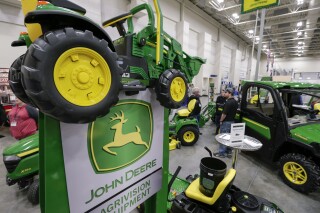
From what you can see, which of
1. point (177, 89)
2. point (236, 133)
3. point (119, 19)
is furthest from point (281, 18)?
point (119, 19)

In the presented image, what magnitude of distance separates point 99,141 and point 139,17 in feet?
29.4

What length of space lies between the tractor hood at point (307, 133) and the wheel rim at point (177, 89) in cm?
266

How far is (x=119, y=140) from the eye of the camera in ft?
3.48

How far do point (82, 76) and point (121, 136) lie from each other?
49 centimetres

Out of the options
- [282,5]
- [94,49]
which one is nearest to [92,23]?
[94,49]

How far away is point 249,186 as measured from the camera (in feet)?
9.95

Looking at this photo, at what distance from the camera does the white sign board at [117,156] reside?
86cm

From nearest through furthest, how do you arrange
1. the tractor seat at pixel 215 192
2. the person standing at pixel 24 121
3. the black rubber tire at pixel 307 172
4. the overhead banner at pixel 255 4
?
the tractor seat at pixel 215 192
the black rubber tire at pixel 307 172
the person standing at pixel 24 121
the overhead banner at pixel 255 4

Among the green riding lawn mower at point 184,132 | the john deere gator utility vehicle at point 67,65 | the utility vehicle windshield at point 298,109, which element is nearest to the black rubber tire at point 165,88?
the john deere gator utility vehicle at point 67,65

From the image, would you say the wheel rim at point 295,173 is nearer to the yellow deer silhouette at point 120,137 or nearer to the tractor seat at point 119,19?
the yellow deer silhouette at point 120,137

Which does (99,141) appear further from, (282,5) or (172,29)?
(282,5)

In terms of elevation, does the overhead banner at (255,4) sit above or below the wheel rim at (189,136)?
above

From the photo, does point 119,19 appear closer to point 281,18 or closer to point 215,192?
point 215,192

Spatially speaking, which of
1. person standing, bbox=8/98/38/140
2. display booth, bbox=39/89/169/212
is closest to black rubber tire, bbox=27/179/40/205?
person standing, bbox=8/98/38/140
